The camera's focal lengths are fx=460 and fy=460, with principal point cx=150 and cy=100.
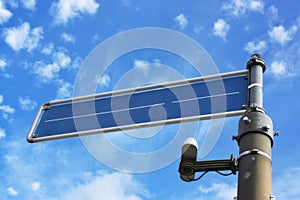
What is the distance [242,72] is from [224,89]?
20cm

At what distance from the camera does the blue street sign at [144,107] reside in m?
3.54

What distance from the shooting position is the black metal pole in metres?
2.78

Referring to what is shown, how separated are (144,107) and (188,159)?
0.63m

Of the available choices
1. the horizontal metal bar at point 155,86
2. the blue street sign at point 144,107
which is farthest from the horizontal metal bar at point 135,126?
the horizontal metal bar at point 155,86

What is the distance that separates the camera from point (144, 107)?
3.80 meters

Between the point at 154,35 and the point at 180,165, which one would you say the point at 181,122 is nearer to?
the point at 180,165

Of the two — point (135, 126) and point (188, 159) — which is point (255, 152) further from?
point (135, 126)

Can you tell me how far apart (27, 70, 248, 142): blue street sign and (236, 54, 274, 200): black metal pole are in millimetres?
142

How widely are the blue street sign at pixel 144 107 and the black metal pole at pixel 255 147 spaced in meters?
0.14

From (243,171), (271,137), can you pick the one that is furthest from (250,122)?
(243,171)

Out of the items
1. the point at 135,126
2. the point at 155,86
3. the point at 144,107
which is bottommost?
the point at 135,126

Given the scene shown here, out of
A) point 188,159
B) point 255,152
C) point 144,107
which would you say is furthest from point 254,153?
point 144,107

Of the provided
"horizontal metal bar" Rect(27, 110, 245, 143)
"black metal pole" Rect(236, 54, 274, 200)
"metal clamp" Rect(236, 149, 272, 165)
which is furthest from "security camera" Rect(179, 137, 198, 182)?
"metal clamp" Rect(236, 149, 272, 165)

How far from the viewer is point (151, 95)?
386cm
